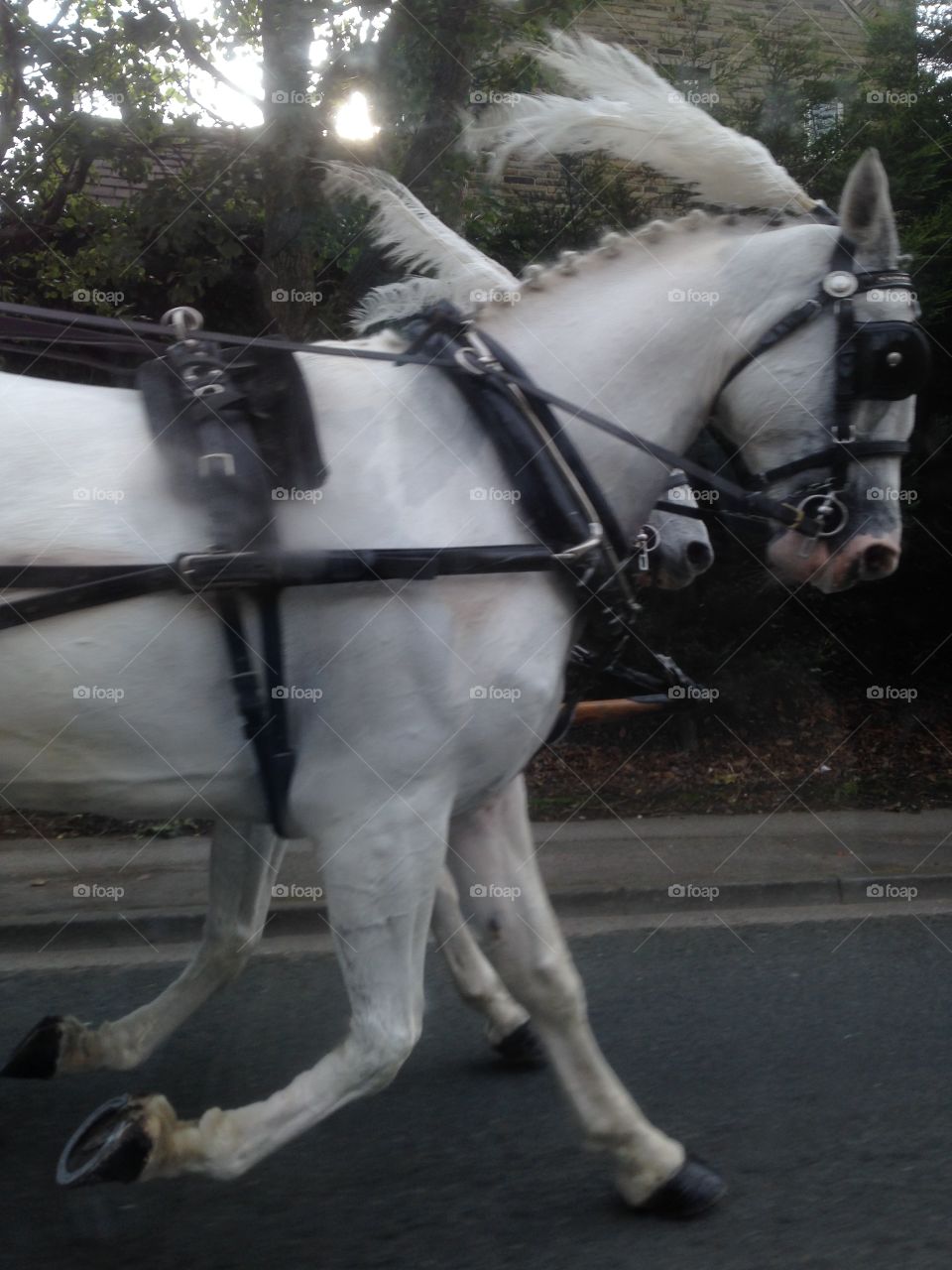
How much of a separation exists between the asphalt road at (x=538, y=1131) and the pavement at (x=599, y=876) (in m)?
0.42

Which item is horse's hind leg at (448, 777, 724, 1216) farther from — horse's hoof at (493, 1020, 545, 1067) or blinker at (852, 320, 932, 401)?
blinker at (852, 320, 932, 401)

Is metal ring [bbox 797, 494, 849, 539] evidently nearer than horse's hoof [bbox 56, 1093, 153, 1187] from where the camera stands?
No

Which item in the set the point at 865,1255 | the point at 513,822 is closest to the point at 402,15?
the point at 513,822

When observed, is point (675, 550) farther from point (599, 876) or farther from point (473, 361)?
point (599, 876)

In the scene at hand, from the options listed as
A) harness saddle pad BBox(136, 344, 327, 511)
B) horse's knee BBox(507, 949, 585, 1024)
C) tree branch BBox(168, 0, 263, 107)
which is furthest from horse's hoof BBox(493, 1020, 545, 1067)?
tree branch BBox(168, 0, 263, 107)

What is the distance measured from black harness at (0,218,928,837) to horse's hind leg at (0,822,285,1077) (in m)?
0.78

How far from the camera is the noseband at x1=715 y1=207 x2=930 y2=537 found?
309cm

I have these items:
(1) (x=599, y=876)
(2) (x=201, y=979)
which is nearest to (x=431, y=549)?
(2) (x=201, y=979)

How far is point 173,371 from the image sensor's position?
2.93 meters

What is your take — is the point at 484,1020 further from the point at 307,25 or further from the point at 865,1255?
the point at 307,25

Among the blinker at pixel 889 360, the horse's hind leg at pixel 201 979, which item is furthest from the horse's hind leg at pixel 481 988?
the blinker at pixel 889 360

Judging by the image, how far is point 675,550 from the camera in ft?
11.5

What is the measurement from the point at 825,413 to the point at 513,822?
1.19 metres

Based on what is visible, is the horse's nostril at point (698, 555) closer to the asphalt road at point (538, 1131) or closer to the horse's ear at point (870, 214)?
the horse's ear at point (870, 214)
